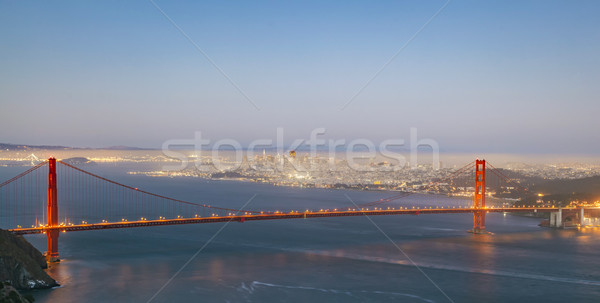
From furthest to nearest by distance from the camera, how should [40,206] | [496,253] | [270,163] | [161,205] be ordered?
1. [270,163]
2. [161,205]
3. [40,206]
4. [496,253]

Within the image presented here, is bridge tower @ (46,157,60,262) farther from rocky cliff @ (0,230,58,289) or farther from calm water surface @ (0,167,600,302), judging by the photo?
rocky cliff @ (0,230,58,289)

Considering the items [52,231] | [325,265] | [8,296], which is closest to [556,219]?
[325,265]

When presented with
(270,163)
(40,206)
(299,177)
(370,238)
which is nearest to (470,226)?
(370,238)

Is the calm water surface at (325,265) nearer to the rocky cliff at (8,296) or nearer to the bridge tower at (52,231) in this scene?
the bridge tower at (52,231)

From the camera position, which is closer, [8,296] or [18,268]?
[8,296]

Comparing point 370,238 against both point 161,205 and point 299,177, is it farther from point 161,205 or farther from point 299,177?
point 299,177

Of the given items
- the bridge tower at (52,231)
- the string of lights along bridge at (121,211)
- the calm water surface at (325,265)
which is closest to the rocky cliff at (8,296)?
the calm water surface at (325,265)

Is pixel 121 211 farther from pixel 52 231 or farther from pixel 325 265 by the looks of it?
pixel 325 265

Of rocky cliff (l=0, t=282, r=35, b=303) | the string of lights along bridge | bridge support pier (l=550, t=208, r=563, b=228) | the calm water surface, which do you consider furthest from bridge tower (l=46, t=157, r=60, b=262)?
bridge support pier (l=550, t=208, r=563, b=228)
